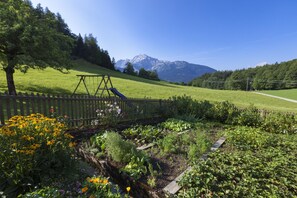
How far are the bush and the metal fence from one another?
183cm

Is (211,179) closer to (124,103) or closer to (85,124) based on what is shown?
(85,124)

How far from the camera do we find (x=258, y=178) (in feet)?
9.53

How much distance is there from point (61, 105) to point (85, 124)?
107 cm

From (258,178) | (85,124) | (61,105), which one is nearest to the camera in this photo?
(258,178)

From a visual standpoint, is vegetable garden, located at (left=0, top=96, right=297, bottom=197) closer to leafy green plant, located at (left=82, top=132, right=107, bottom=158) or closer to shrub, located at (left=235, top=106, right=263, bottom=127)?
leafy green plant, located at (left=82, top=132, right=107, bottom=158)

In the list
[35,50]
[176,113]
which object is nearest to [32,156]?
[176,113]

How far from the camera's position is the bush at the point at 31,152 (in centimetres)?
239

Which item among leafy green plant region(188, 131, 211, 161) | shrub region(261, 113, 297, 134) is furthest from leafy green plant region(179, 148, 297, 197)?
shrub region(261, 113, 297, 134)

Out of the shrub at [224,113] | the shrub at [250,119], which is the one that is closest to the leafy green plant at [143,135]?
the shrub at [224,113]

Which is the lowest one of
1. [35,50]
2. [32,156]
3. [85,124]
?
[85,124]

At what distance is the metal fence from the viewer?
4.78 meters

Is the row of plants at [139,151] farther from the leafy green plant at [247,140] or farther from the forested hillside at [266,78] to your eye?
the forested hillside at [266,78]

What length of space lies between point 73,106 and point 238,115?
6.60 meters

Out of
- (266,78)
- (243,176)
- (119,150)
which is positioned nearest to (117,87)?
(119,150)
